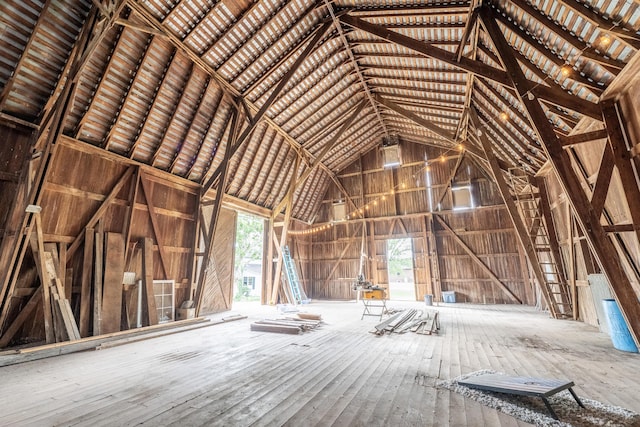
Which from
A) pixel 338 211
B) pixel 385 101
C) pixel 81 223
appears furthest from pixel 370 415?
pixel 338 211

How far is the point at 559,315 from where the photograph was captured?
25.8 feet

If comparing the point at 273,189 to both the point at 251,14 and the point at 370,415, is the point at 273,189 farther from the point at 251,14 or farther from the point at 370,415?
the point at 370,415

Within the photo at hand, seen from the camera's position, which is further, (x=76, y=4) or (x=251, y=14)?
(x=251, y=14)

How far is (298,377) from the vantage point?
11.7 feet

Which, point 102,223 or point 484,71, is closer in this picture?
point 484,71

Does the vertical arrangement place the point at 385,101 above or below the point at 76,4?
above

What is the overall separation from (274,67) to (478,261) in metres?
11.9

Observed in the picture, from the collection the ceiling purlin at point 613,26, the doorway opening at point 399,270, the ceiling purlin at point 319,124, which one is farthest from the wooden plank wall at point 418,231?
the ceiling purlin at point 613,26

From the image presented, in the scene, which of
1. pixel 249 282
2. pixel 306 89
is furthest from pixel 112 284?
pixel 249 282

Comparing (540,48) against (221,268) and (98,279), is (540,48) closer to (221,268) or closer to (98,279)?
(98,279)

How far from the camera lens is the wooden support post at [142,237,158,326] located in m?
6.95

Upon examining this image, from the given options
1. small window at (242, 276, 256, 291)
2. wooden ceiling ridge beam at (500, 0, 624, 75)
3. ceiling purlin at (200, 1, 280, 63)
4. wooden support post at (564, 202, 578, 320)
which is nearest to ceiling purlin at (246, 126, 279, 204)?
ceiling purlin at (200, 1, 280, 63)

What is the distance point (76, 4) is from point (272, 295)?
10.6 m

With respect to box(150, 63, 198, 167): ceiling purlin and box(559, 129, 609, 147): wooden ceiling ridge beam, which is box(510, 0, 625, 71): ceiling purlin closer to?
box(559, 129, 609, 147): wooden ceiling ridge beam
